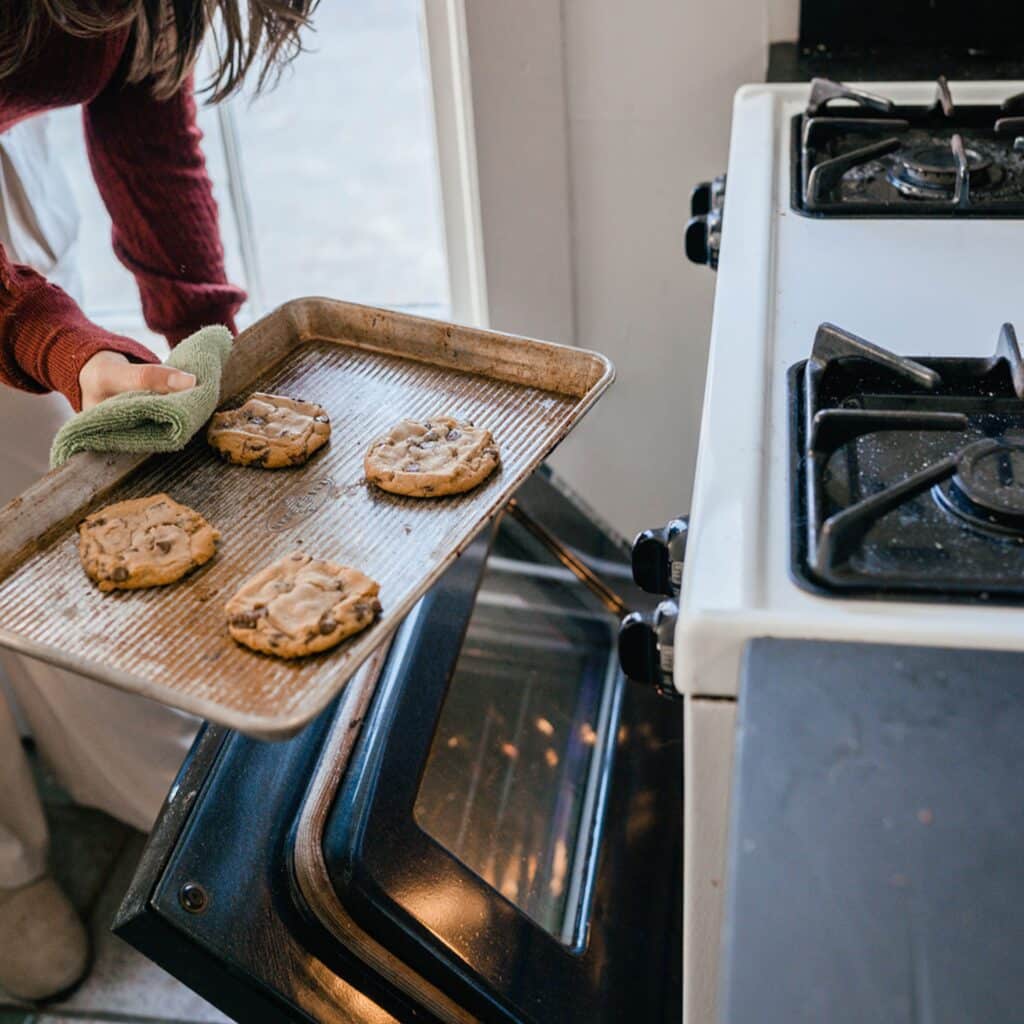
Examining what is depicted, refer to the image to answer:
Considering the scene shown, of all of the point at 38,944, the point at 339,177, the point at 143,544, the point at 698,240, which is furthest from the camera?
the point at 339,177

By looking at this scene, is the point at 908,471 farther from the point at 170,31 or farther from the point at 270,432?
the point at 170,31

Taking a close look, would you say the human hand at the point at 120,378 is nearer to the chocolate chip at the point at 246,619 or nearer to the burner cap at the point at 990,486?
the chocolate chip at the point at 246,619

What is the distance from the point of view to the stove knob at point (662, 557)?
732 millimetres

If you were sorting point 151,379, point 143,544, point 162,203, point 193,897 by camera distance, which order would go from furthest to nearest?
point 162,203
point 151,379
point 143,544
point 193,897

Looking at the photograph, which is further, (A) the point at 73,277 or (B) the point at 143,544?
(A) the point at 73,277

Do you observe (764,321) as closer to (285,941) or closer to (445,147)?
(285,941)

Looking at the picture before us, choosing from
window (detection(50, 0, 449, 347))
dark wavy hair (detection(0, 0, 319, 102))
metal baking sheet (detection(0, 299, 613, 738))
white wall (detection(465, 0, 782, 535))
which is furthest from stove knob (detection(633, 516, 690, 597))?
window (detection(50, 0, 449, 347))

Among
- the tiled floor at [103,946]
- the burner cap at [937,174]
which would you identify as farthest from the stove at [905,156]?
the tiled floor at [103,946]

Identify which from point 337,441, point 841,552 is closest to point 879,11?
point 337,441

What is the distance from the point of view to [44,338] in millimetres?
1075

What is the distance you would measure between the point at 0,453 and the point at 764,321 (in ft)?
3.13

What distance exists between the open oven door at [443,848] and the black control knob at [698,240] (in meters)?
0.36

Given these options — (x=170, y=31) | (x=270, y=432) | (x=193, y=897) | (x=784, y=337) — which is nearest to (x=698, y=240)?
(x=784, y=337)

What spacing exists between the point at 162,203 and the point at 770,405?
33.0 inches
